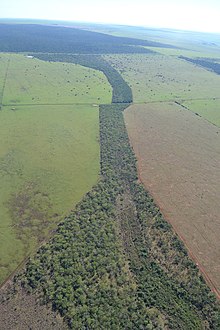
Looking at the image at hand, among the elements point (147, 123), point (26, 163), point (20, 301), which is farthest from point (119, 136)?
point (20, 301)

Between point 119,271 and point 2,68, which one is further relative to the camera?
point 2,68

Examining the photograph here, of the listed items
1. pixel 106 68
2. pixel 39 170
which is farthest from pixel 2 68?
pixel 39 170

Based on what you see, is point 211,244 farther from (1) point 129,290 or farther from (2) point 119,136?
(2) point 119,136

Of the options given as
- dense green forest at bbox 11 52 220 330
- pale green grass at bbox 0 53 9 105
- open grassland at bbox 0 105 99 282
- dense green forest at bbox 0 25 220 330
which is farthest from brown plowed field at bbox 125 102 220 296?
pale green grass at bbox 0 53 9 105

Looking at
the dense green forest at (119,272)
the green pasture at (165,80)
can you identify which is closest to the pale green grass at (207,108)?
the green pasture at (165,80)

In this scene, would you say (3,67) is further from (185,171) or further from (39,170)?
(185,171)

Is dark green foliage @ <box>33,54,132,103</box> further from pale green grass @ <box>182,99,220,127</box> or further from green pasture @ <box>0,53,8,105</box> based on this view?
pale green grass @ <box>182,99,220,127</box>

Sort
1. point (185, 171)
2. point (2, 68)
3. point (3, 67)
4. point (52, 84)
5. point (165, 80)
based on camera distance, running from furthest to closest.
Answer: point (3, 67), point (2, 68), point (165, 80), point (52, 84), point (185, 171)
